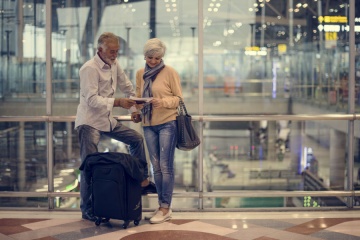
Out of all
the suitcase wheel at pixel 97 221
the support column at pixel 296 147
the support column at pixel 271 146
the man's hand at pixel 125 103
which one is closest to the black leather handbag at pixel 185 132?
the man's hand at pixel 125 103

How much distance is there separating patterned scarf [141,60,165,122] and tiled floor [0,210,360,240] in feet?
2.78

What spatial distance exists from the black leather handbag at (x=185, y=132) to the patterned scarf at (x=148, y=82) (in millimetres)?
229

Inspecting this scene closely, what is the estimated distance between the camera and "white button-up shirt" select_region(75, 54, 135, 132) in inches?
207

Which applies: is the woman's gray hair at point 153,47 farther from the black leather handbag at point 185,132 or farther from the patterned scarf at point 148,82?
the black leather handbag at point 185,132

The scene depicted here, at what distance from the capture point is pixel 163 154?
546 cm

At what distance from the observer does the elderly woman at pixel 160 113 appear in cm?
536

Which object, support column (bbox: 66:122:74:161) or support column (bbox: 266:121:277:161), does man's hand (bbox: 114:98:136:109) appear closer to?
support column (bbox: 66:122:74:161)

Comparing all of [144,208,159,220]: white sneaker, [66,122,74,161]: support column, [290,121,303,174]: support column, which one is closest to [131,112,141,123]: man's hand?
[144,208,159,220]: white sneaker

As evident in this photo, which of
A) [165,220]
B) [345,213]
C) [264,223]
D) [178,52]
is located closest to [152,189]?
[165,220]

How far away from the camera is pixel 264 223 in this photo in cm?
550

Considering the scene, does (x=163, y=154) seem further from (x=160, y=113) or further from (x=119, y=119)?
(x=119, y=119)

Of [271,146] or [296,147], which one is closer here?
[296,147]

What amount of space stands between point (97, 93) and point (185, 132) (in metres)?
0.72

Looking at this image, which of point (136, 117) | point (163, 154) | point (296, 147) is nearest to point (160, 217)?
point (163, 154)
